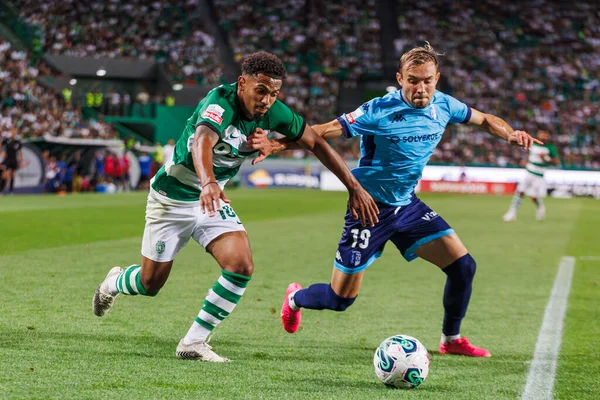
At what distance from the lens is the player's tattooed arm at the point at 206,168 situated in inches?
196

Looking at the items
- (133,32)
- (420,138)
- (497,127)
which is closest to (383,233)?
(420,138)

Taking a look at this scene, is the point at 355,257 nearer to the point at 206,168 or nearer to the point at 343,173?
the point at 343,173

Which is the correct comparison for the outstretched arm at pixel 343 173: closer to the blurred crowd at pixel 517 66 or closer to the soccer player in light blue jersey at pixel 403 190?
the soccer player in light blue jersey at pixel 403 190

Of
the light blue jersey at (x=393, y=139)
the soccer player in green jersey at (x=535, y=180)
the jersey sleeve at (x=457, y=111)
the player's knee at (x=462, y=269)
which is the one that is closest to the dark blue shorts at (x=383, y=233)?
the light blue jersey at (x=393, y=139)

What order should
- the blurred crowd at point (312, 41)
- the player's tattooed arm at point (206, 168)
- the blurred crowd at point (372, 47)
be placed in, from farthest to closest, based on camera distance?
the blurred crowd at point (312, 41)
the blurred crowd at point (372, 47)
the player's tattooed arm at point (206, 168)

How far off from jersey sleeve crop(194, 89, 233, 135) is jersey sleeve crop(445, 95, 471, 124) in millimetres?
1900

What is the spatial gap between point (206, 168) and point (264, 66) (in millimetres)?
791

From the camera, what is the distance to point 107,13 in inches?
1901

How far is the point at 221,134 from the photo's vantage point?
5484 millimetres

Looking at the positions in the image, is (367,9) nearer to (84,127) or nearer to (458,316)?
(84,127)

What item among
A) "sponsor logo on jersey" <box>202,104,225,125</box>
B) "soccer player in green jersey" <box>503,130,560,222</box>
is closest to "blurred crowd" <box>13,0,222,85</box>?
"soccer player in green jersey" <box>503,130,560,222</box>

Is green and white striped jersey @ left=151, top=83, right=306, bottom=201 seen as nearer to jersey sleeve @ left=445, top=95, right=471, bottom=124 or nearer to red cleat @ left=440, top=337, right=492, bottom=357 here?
jersey sleeve @ left=445, top=95, right=471, bottom=124

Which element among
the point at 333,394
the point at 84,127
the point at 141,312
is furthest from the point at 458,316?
the point at 84,127

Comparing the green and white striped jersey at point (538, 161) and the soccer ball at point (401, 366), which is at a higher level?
the soccer ball at point (401, 366)
